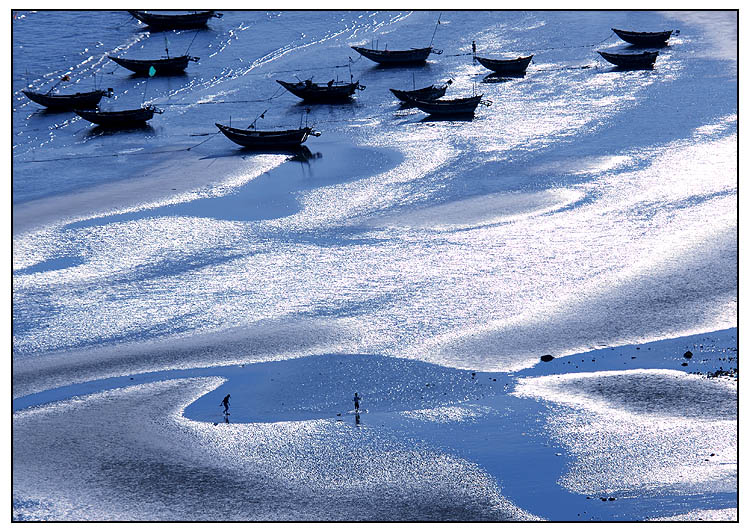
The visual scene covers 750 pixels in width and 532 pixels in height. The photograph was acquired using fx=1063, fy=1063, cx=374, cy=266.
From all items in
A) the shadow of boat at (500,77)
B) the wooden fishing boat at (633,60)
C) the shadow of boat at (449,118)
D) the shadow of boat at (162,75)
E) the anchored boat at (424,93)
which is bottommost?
the shadow of boat at (162,75)

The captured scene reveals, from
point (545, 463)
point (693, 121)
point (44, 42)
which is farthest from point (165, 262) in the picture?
point (44, 42)

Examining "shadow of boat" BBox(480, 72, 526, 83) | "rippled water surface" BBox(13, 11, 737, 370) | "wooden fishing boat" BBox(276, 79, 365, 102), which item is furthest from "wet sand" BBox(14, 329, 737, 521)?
"shadow of boat" BBox(480, 72, 526, 83)

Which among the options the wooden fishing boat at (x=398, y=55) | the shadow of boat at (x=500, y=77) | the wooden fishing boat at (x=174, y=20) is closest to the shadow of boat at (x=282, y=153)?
the shadow of boat at (x=500, y=77)

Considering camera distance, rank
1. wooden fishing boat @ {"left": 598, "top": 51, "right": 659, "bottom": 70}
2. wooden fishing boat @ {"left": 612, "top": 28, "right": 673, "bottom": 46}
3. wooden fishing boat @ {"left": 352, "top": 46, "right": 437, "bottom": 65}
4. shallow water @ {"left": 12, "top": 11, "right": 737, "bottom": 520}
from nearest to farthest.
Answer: shallow water @ {"left": 12, "top": 11, "right": 737, "bottom": 520} → wooden fishing boat @ {"left": 598, "top": 51, "right": 659, "bottom": 70} → wooden fishing boat @ {"left": 352, "top": 46, "right": 437, "bottom": 65} → wooden fishing boat @ {"left": 612, "top": 28, "right": 673, "bottom": 46}

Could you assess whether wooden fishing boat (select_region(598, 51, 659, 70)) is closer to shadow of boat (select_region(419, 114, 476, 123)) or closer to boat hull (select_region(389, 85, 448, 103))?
boat hull (select_region(389, 85, 448, 103))

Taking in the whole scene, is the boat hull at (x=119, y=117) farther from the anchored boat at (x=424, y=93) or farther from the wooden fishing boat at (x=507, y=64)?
the wooden fishing boat at (x=507, y=64)
